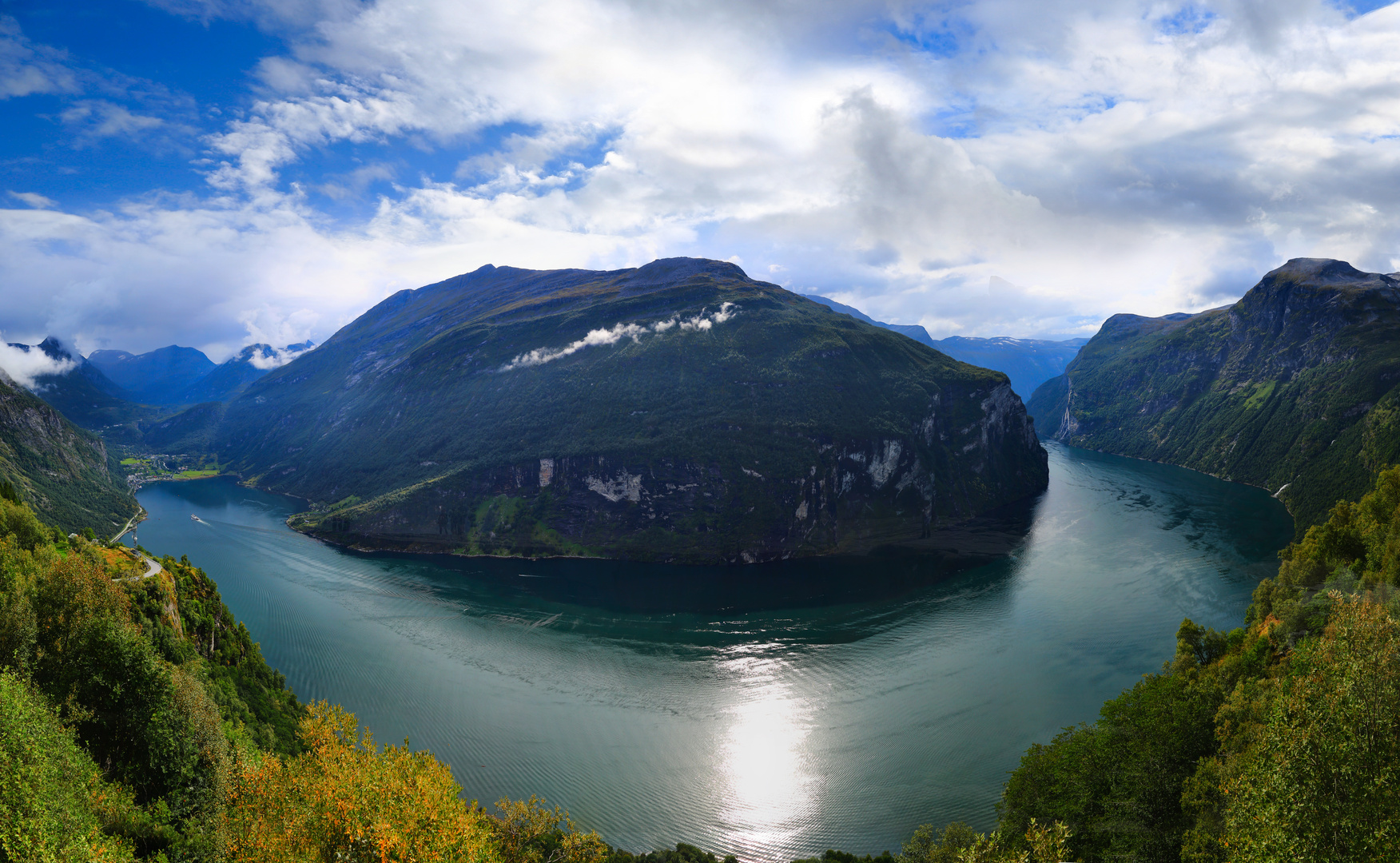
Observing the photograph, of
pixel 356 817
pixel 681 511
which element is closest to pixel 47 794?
pixel 356 817

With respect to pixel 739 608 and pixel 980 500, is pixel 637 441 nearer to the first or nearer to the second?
pixel 739 608

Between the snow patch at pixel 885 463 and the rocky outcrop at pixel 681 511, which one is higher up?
the snow patch at pixel 885 463

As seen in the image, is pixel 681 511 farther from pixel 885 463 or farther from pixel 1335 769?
pixel 1335 769

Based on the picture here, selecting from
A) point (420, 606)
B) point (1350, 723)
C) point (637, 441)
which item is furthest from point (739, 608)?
point (1350, 723)

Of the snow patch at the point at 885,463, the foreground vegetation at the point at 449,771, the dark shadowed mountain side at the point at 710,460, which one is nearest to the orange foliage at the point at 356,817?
the foreground vegetation at the point at 449,771

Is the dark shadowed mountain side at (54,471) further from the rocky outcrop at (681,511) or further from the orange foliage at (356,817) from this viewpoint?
the orange foliage at (356,817)
